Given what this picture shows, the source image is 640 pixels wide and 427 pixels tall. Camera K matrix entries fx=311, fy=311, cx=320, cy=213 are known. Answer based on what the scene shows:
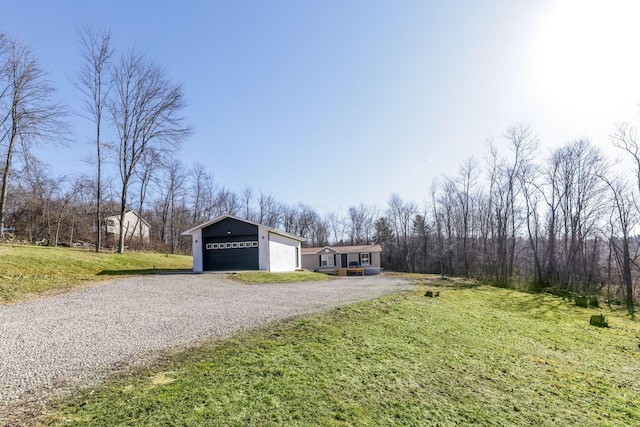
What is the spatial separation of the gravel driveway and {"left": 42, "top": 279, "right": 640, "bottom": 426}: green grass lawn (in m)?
0.60

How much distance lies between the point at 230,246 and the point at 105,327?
47.0 feet

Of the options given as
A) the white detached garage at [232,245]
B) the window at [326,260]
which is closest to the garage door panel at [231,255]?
the white detached garage at [232,245]

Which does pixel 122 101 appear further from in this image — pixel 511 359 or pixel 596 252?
pixel 596 252

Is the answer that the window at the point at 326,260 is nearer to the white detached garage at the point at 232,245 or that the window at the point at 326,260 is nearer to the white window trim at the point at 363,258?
the white window trim at the point at 363,258

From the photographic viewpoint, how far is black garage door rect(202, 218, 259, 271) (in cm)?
2022

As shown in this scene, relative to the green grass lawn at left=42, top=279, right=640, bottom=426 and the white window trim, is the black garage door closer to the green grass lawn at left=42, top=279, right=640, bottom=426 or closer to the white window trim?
the green grass lawn at left=42, top=279, right=640, bottom=426

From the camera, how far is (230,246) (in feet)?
67.0

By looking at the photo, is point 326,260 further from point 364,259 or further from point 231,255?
point 231,255

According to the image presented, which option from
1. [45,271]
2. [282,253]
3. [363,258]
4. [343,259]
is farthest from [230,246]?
[363,258]

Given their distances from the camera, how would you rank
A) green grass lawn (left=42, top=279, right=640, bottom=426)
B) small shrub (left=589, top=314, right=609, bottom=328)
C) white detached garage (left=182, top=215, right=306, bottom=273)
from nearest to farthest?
green grass lawn (left=42, top=279, right=640, bottom=426) < small shrub (left=589, top=314, right=609, bottom=328) < white detached garage (left=182, top=215, right=306, bottom=273)

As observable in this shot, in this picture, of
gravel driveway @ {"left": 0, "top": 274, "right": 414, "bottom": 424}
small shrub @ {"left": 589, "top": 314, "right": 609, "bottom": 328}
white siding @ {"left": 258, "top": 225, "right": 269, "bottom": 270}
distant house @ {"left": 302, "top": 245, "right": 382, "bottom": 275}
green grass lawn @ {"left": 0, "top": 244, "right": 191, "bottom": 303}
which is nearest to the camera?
gravel driveway @ {"left": 0, "top": 274, "right": 414, "bottom": 424}

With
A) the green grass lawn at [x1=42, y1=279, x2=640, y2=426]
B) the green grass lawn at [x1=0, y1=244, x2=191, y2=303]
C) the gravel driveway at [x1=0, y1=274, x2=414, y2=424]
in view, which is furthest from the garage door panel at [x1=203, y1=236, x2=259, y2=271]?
the green grass lawn at [x1=42, y1=279, x2=640, y2=426]

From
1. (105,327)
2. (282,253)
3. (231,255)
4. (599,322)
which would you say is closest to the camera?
(105,327)

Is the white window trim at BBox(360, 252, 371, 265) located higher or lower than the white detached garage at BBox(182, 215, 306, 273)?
lower
